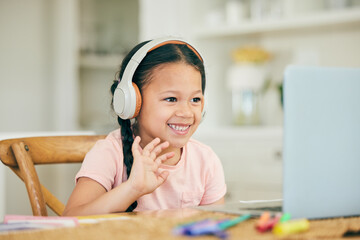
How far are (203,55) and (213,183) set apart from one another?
1467 millimetres

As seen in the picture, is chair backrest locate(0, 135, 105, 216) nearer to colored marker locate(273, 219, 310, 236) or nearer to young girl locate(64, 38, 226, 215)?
young girl locate(64, 38, 226, 215)

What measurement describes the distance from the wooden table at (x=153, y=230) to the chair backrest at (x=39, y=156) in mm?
425

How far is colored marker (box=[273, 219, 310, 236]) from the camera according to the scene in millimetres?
546

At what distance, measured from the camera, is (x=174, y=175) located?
3.58 ft

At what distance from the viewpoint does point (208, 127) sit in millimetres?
2922

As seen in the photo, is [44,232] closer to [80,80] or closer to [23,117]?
[23,117]

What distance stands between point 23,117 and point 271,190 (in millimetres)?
1975

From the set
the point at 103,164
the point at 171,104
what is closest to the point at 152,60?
the point at 171,104

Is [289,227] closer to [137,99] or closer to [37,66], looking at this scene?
[137,99]

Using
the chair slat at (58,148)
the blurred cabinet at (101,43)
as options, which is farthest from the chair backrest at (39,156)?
the blurred cabinet at (101,43)

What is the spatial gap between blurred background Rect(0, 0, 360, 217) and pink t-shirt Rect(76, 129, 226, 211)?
2.27ft

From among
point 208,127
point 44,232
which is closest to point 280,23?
point 208,127

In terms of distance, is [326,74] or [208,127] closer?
[326,74]

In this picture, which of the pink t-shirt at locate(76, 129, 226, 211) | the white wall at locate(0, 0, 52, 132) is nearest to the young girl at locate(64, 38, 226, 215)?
the pink t-shirt at locate(76, 129, 226, 211)
